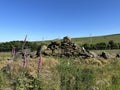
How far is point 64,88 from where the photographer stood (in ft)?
27.2

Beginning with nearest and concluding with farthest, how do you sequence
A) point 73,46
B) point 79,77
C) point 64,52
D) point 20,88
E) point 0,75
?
point 20,88 → point 0,75 → point 79,77 → point 64,52 → point 73,46

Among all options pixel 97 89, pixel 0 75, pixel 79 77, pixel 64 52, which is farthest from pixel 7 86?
→ pixel 64 52

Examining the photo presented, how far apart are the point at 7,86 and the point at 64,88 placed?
6.17 feet

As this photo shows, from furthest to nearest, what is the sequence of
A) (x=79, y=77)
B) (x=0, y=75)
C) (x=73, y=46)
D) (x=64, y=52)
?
(x=73, y=46)
(x=64, y=52)
(x=79, y=77)
(x=0, y=75)

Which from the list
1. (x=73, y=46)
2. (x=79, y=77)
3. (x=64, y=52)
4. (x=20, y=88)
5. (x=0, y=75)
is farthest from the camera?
(x=73, y=46)

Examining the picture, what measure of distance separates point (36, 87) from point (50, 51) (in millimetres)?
17178

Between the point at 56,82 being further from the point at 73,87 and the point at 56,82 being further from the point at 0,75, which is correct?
the point at 0,75

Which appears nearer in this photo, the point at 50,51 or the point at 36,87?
the point at 36,87

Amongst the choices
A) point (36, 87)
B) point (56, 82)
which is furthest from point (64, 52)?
point (36, 87)

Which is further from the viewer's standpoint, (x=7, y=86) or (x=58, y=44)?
(x=58, y=44)

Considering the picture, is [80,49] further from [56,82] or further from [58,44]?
[56,82]

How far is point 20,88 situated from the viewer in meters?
7.01

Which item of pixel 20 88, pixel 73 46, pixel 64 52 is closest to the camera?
pixel 20 88

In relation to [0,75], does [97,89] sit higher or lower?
lower
